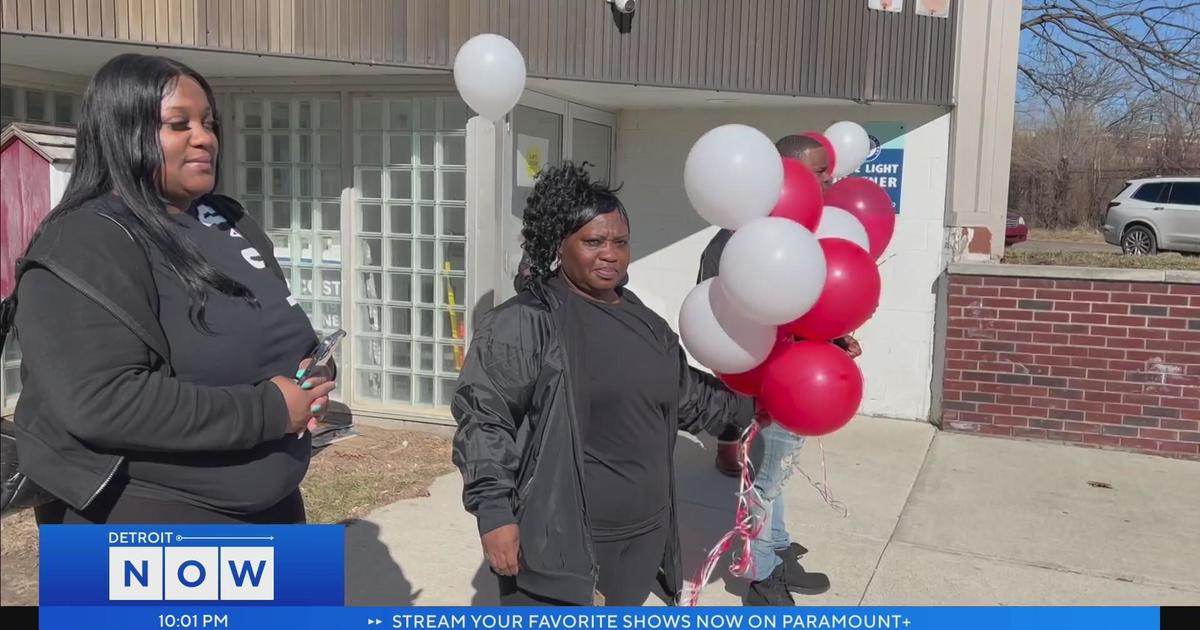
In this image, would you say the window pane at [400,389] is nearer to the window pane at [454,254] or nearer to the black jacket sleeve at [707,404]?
the window pane at [454,254]

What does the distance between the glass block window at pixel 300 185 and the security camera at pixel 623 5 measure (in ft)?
6.71

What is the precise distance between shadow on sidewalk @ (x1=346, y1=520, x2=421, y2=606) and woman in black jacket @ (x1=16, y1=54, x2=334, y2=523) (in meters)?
1.73

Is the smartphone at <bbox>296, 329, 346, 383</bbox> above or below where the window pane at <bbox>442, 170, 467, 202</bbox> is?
below

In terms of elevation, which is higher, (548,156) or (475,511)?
(548,156)

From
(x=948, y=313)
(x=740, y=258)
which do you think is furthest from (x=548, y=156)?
(x=740, y=258)

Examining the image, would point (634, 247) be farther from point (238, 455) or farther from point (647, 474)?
point (238, 455)

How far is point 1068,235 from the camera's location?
20766 mm

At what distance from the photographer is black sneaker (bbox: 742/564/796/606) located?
134 inches

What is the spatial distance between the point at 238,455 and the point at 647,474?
1.07 m

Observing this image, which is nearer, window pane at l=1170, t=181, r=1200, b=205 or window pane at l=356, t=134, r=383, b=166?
window pane at l=356, t=134, r=383, b=166

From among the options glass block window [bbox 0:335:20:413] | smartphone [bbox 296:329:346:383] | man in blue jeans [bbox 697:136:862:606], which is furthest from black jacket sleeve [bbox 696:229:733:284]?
glass block window [bbox 0:335:20:413]

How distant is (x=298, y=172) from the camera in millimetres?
6031

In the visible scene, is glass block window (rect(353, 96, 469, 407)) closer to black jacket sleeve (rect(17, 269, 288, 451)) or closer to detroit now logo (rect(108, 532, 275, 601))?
detroit now logo (rect(108, 532, 275, 601))

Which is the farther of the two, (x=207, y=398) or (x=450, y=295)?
(x=450, y=295)
